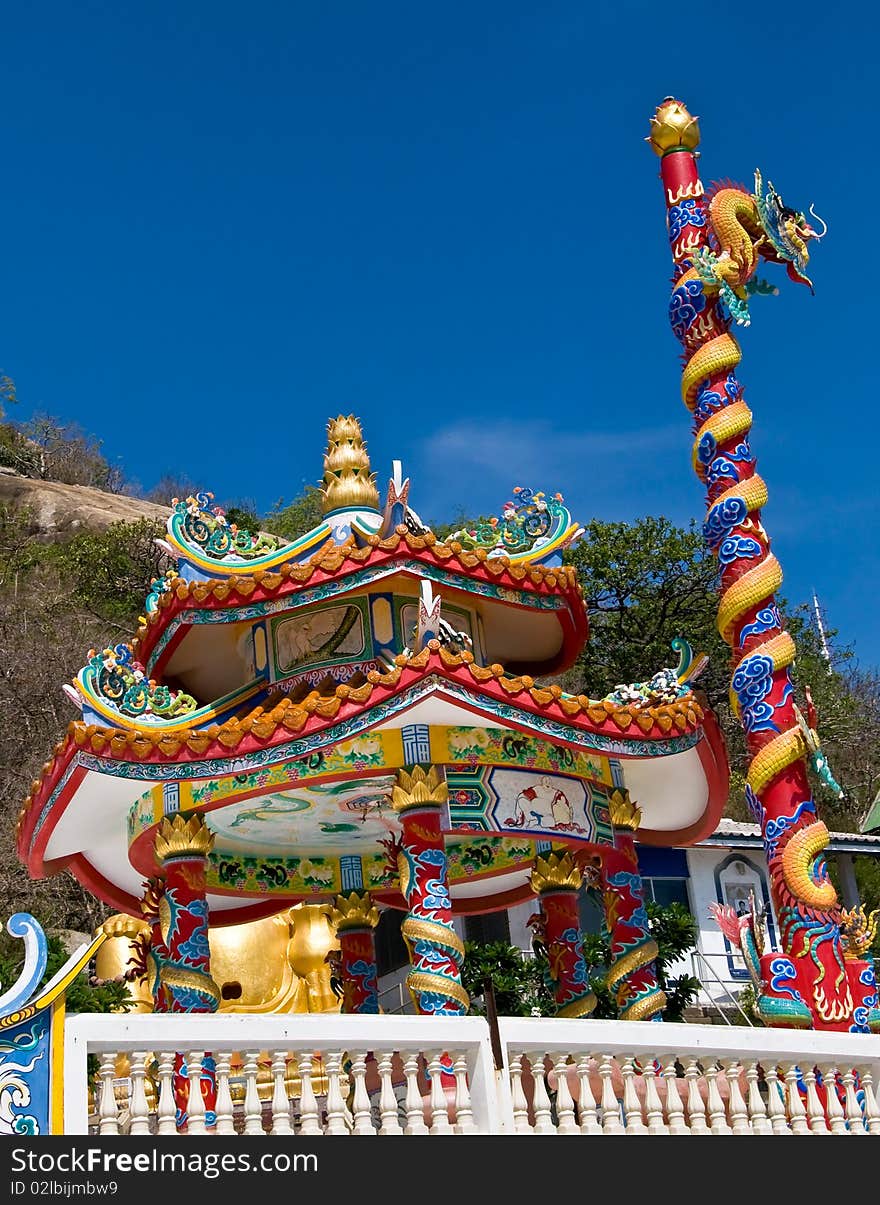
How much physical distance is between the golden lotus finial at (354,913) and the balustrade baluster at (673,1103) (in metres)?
5.00

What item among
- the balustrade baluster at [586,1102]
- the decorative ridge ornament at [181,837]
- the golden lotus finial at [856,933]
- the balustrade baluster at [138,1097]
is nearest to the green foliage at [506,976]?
the golden lotus finial at [856,933]

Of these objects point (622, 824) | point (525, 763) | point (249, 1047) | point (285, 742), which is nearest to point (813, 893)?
point (622, 824)

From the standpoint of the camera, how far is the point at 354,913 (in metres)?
13.9

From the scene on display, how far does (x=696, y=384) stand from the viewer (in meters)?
15.1

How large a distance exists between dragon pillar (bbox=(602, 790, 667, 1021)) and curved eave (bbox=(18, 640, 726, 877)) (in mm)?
674

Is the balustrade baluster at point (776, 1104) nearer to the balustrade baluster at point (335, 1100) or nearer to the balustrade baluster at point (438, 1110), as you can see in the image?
the balustrade baluster at point (438, 1110)

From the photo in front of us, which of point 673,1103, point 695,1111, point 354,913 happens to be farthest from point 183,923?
point 695,1111

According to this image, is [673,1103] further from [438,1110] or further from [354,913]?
[354,913]

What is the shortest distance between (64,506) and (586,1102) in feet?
140

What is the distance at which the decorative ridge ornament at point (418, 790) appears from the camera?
1116 centimetres

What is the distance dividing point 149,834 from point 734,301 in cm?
753

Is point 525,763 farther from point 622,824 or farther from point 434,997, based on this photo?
point 434,997

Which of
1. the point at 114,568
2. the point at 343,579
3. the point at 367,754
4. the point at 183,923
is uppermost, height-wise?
the point at 114,568

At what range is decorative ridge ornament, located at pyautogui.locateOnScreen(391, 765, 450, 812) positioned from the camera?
1116 centimetres
